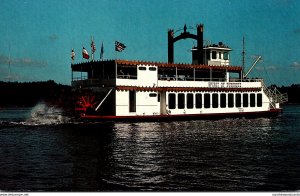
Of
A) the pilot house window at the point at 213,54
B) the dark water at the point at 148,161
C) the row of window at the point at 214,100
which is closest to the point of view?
the dark water at the point at 148,161

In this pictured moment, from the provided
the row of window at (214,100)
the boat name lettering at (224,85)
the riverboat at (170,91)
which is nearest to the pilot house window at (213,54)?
the riverboat at (170,91)

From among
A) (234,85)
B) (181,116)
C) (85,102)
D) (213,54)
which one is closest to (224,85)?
(234,85)

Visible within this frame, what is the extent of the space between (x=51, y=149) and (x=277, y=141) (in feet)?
42.6

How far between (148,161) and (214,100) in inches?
925

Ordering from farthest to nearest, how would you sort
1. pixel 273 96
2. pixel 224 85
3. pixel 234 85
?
pixel 273 96
pixel 234 85
pixel 224 85

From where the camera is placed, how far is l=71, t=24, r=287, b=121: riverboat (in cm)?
3278

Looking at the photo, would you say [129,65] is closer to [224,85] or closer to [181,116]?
[181,116]

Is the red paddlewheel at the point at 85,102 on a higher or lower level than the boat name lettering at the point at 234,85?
lower

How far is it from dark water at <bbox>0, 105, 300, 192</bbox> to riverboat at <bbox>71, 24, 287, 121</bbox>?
6337mm

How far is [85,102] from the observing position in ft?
105

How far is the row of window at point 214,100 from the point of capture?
1450 inches

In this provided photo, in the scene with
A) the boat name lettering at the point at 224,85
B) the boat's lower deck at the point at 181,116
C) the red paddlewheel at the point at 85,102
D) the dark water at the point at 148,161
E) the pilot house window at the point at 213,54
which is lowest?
the dark water at the point at 148,161

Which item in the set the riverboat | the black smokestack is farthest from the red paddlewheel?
the black smokestack

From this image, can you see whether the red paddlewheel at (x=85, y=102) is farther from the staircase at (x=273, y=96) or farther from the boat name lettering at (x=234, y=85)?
the staircase at (x=273, y=96)
